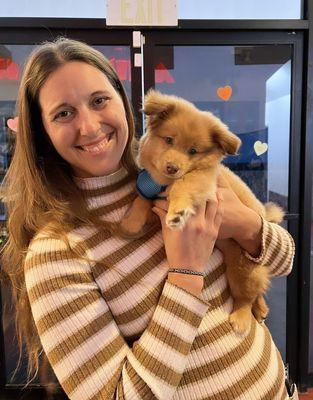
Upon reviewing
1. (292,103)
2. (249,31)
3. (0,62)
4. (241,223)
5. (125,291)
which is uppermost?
(249,31)

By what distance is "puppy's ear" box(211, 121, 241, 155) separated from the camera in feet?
3.83

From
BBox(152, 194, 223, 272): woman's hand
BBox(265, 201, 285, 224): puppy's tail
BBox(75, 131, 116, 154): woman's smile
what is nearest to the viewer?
BBox(152, 194, 223, 272): woman's hand

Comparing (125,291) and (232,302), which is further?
(232,302)

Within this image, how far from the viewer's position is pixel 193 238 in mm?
963

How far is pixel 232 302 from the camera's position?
3.65ft

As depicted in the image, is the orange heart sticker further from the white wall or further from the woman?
the woman

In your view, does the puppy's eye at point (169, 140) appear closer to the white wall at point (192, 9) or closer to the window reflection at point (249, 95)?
the window reflection at point (249, 95)

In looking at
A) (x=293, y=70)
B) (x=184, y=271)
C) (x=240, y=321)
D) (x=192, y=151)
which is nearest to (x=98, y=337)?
(x=184, y=271)

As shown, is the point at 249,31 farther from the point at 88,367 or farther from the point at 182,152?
the point at 88,367

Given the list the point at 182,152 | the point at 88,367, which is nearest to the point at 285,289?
the point at 182,152

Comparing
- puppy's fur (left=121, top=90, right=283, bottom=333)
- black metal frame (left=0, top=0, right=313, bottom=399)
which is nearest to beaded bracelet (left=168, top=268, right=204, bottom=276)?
puppy's fur (left=121, top=90, right=283, bottom=333)

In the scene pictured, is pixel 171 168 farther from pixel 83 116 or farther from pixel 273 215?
pixel 273 215

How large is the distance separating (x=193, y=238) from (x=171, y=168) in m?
0.24

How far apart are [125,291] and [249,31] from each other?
2.19 m
